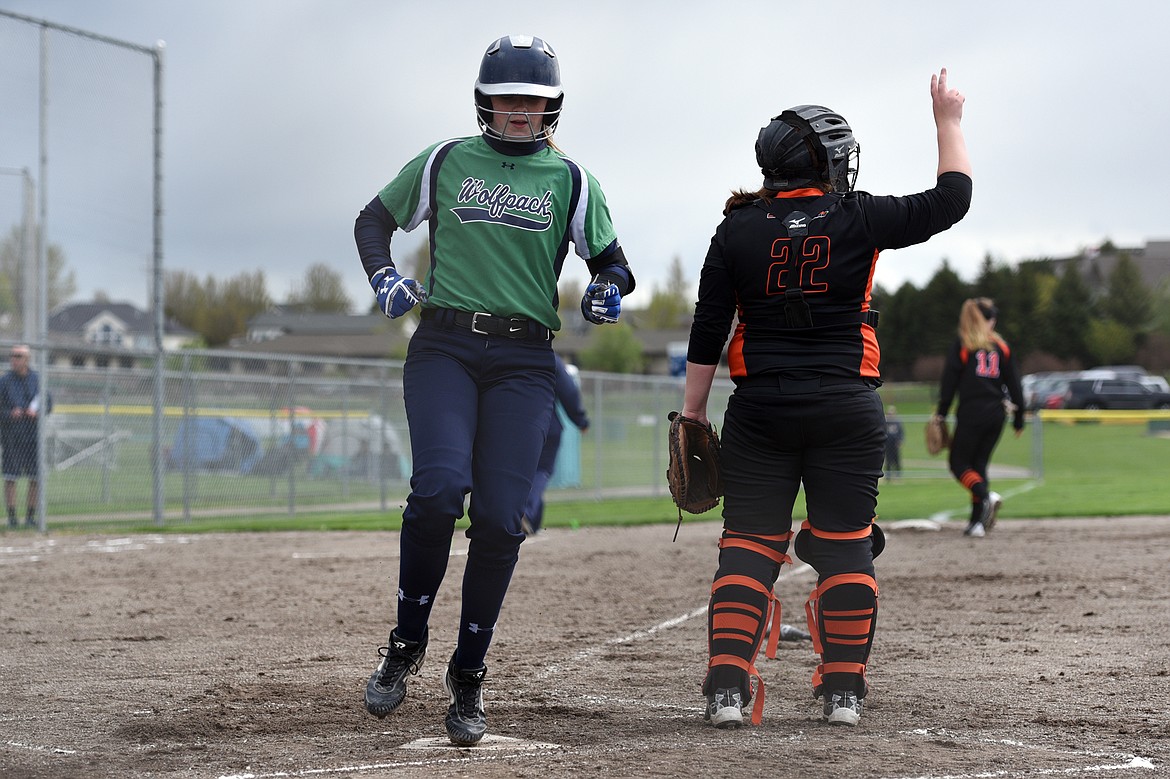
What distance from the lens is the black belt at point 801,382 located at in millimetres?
4285

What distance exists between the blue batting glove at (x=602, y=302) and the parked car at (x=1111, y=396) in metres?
47.1

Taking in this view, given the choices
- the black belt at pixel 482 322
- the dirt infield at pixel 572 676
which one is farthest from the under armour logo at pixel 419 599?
the black belt at pixel 482 322

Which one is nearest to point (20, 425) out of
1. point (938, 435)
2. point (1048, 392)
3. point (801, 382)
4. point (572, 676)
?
point (938, 435)

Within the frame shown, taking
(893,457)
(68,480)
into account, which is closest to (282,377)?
(68,480)

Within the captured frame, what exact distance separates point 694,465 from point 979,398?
7774 mm

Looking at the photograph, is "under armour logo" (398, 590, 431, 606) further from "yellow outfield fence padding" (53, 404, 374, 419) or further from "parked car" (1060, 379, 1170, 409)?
"parked car" (1060, 379, 1170, 409)

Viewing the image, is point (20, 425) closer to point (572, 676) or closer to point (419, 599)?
point (572, 676)

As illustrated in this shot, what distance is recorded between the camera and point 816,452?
14.3ft

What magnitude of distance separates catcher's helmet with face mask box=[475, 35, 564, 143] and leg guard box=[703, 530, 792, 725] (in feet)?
5.18

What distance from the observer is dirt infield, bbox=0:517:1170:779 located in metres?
3.62

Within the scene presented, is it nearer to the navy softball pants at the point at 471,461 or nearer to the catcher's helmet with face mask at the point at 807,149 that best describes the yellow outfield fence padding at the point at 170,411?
the navy softball pants at the point at 471,461

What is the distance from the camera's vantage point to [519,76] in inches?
169

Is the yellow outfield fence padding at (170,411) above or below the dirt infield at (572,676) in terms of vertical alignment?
above

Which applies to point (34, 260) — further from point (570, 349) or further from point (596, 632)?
point (570, 349)
